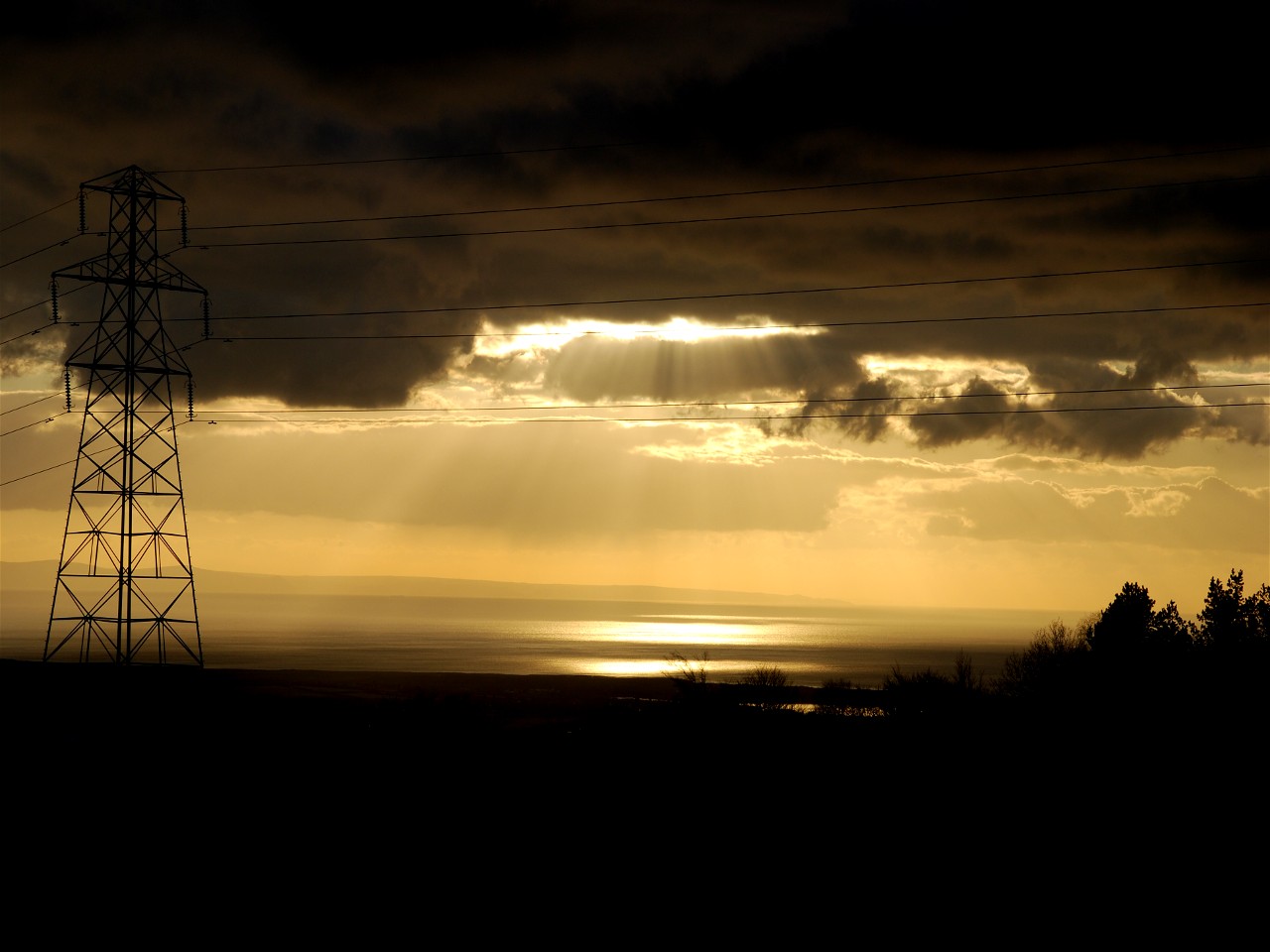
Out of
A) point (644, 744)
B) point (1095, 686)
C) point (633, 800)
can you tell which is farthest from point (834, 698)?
point (633, 800)

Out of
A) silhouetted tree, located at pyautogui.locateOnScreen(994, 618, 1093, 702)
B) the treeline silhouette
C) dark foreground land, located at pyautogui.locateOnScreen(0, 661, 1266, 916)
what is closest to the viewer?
dark foreground land, located at pyautogui.locateOnScreen(0, 661, 1266, 916)

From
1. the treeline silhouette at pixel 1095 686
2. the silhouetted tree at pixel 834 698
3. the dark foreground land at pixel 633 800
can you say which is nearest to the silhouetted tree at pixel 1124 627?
the treeline silhouette at pixel 1095 686

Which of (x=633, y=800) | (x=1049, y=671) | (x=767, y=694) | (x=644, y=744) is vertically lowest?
(x=633, y=800)

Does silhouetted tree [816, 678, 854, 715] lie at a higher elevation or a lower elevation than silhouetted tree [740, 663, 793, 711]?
lower

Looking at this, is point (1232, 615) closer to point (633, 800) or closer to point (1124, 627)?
point (1124, 627)

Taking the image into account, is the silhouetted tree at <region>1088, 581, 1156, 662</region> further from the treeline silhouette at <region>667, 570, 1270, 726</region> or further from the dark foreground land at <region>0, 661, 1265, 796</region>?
the dark foreground land at <region>0, 661, 1265, 796</region>

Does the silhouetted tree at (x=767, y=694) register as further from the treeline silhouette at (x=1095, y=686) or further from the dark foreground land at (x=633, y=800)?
the dark foreground land at (x=633, y=800)

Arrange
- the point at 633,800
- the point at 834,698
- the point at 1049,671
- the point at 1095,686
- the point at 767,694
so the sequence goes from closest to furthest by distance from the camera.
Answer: the point at 633,800 < the point at 1095,686 < the point at 767,694 < the point at 834,698 < the point at 1049,671

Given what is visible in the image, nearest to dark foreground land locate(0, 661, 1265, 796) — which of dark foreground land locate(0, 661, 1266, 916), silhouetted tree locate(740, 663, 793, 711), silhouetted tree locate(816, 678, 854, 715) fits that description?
dark foreground land locate(0, 661, 1266, 916)

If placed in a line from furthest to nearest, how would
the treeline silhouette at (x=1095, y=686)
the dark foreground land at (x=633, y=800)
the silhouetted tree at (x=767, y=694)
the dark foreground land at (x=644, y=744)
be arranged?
the silhouetted tree at (x=767, y=694), the treeline silhouette at (x=1095, y=686), the dark foreground land at (x=644, y=744), the dark foreground land at (x=633, y=800)

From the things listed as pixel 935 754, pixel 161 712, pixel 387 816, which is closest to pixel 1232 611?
pixel 935 754

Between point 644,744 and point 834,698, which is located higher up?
point 644,744

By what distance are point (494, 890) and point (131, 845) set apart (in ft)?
21.9

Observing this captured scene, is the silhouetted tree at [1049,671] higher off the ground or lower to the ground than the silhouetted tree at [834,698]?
higher
